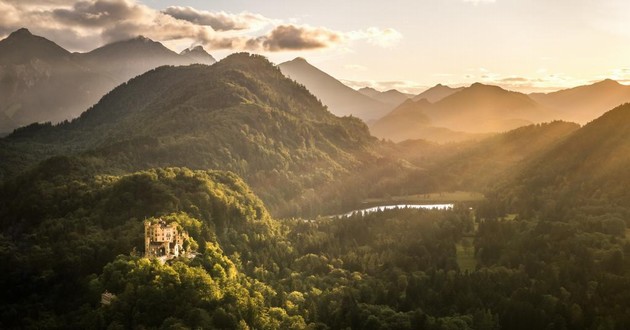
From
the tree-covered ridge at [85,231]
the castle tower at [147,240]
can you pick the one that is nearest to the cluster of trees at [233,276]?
the tree-covered ridge at [85,231]

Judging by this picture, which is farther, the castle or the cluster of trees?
the castle

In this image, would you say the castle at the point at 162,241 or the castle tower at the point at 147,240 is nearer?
the castle tower at the point at 147,240

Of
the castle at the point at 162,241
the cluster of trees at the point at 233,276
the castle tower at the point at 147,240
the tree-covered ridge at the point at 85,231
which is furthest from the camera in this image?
the castle at the point at 162,241

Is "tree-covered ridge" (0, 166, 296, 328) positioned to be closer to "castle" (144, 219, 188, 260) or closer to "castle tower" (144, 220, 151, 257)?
"castle tower" (144, 220, 151, 257)

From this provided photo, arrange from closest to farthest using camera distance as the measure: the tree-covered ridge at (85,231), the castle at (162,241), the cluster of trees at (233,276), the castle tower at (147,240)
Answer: the cluster of trees at (233,276)
the tree-covered ridge at (85,231)
the castle tower at (147,240)
the castle at (162,241)

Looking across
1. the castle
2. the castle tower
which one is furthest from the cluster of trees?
the castle

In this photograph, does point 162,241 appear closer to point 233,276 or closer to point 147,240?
point 147,240

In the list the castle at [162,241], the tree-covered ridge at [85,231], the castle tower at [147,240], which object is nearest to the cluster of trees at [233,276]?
the tree-covered ridge at [85,231]

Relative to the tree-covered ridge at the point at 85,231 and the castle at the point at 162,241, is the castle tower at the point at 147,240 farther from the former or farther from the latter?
the tree-covered ridge at the point at 85,231

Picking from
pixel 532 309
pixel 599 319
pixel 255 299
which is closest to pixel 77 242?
pixel 255 299
